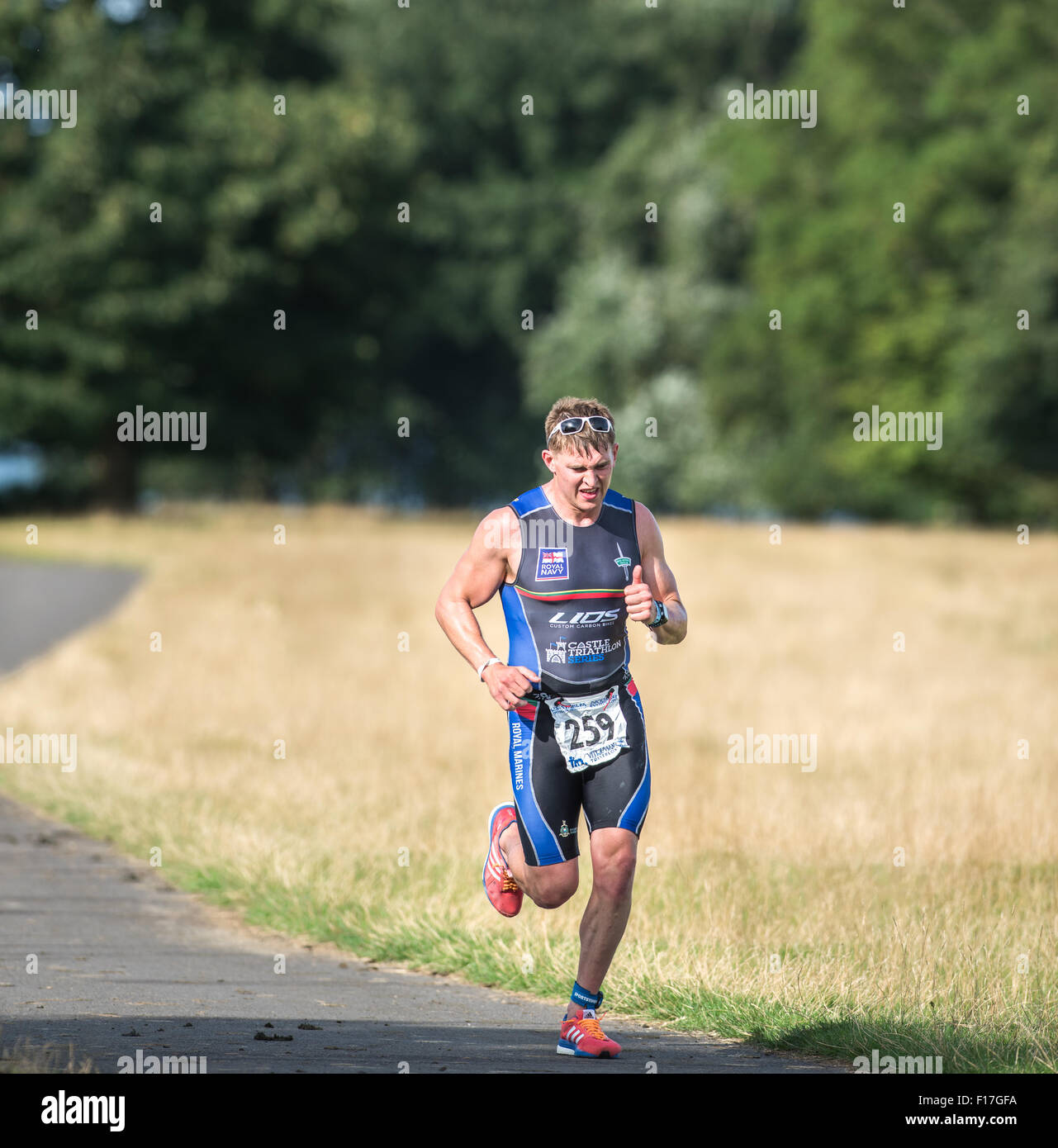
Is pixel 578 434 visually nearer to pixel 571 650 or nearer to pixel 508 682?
pixel 571 650

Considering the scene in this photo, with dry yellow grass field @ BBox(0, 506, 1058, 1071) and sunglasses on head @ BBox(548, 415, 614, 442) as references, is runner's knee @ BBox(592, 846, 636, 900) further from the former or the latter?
sunglasses on head @ BBox(548, 415, 614, 442)

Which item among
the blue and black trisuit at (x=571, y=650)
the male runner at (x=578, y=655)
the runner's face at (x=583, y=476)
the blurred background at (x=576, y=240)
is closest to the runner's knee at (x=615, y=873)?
the male runner at (x=578, y=655)

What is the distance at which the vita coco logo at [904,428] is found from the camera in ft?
155

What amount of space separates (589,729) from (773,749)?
10399 mm

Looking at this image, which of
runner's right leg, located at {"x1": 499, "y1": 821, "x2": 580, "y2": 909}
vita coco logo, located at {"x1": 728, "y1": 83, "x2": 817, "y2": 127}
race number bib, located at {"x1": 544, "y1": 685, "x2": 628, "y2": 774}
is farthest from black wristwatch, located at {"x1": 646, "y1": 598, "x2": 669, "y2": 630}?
vita coco logo, located at {"x1": 728, "y1": 83, "x2": 817, "y2": 127}

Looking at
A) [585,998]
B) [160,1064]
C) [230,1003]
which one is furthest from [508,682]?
[230,1003]

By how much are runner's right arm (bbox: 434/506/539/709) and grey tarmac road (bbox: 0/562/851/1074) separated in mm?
1365

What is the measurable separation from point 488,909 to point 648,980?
1.64m

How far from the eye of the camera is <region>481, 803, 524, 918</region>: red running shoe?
728 cm

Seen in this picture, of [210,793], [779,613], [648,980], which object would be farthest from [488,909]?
[779,613]

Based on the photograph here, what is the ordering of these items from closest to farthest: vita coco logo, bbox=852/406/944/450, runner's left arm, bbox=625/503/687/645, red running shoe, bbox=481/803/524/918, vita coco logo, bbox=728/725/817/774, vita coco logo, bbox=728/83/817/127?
runner's left arm, bbox=625/503/687/645 < red running shoe, bbox=481/803/524/918 < vita coco logo, bbox=728/725/817/774 < vita coco logo, bbox=852/406/944/450 < vita coco logo, bbox=728/83/817/127

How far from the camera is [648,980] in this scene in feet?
26.3

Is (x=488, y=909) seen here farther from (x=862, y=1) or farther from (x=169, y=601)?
(x=862, y=1)

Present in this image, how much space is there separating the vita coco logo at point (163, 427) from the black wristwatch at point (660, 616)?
3946cm
